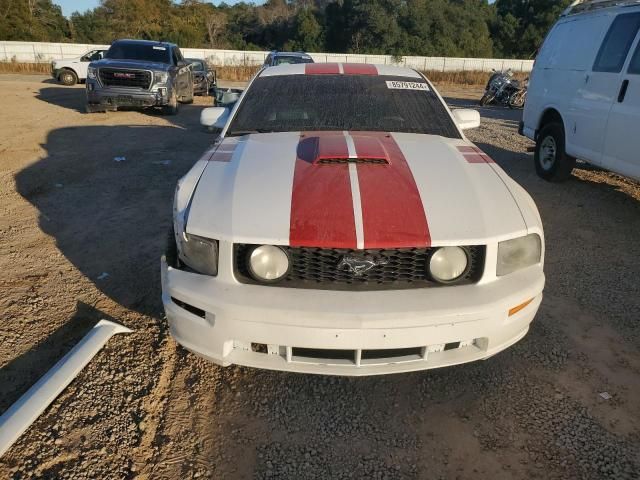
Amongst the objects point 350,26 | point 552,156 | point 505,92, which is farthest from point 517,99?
point 350,26

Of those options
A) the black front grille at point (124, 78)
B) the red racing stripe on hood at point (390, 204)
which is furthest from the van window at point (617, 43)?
the black front grille at point (124, 78)

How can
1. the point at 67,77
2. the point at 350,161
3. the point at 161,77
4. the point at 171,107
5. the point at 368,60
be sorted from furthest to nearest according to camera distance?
the point at 368,60 < the point at 67,77 < the point at 171,107 < the point at 161,77 < the point at 350,161

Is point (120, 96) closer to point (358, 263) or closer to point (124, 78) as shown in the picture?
point (124, 78)

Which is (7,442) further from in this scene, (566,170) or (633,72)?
(566,170)

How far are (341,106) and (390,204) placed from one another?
1421 millimetres

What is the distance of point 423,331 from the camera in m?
2.01

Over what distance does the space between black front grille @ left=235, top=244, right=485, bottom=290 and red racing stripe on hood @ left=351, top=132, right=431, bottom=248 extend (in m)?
0.07

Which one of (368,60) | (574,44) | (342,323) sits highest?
(574,44)

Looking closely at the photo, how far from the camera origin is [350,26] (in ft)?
160

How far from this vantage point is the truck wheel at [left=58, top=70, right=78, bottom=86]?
64.1 ft

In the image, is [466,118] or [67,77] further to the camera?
[67,77]

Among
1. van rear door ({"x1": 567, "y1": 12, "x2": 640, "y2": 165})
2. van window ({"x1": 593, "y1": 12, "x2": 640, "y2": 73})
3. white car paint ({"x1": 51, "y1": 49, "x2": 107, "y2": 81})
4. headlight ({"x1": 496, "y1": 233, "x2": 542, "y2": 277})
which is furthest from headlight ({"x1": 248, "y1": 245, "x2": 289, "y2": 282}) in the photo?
white car paint ({"x1": 51, "y1": 49, "x2": 107, "y2": 81})

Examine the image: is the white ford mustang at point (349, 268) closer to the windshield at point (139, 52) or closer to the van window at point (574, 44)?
the van window at point (574, 44)

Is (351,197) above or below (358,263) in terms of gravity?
above
